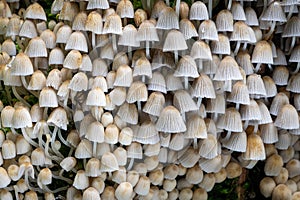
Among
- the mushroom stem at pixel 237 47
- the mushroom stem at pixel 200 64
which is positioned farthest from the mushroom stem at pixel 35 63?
the mushroom stem at pixel 237 47

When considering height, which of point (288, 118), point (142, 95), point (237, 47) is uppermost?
point (237, 47)

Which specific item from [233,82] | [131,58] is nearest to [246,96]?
[233,82]

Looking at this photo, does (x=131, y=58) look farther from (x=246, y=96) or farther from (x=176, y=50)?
(x=246, y=96)

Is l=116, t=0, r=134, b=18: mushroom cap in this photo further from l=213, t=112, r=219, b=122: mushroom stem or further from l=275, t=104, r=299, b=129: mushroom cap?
l=275, t=104, r=299, b=129: mushroom cap

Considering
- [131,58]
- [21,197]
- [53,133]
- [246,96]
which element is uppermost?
[131,58]

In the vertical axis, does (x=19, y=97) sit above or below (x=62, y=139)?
above

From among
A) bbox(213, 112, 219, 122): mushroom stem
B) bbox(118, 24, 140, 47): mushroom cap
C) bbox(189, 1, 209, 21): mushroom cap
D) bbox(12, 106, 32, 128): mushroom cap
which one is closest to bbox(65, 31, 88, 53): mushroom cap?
bbox(118, 24, 140, 47): mushroom cap

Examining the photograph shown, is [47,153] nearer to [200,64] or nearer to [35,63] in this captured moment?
[35,63]

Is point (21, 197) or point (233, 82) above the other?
point (233, 82)

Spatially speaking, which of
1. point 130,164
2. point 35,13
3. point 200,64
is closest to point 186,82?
point 200,64
